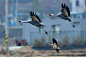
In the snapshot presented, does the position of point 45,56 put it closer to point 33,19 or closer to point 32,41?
point 32,41

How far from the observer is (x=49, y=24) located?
50031 mm

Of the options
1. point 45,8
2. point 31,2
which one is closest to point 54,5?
point 45,8

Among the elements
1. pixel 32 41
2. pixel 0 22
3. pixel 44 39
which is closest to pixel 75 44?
pixel 44 39

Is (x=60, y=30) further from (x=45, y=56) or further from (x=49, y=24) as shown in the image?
(x=45, y=56)

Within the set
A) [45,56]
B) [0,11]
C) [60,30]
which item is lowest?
[45,56]

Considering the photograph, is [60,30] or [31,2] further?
[31,2]

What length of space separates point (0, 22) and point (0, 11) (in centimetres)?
1329

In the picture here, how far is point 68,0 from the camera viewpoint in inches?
5906

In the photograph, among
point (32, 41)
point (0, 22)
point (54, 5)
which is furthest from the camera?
point (54, 5)

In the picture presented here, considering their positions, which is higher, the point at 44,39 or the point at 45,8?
the point at 45,8

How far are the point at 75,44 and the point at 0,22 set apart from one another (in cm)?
9961

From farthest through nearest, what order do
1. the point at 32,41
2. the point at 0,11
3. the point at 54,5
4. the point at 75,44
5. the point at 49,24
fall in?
the point at 54,5, the point at 0,11, the point at 49,24, the point at 32,41, the point at 75,44

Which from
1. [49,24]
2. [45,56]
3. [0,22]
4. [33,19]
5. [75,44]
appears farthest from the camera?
[0,22]

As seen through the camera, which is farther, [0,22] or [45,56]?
[0,22]
